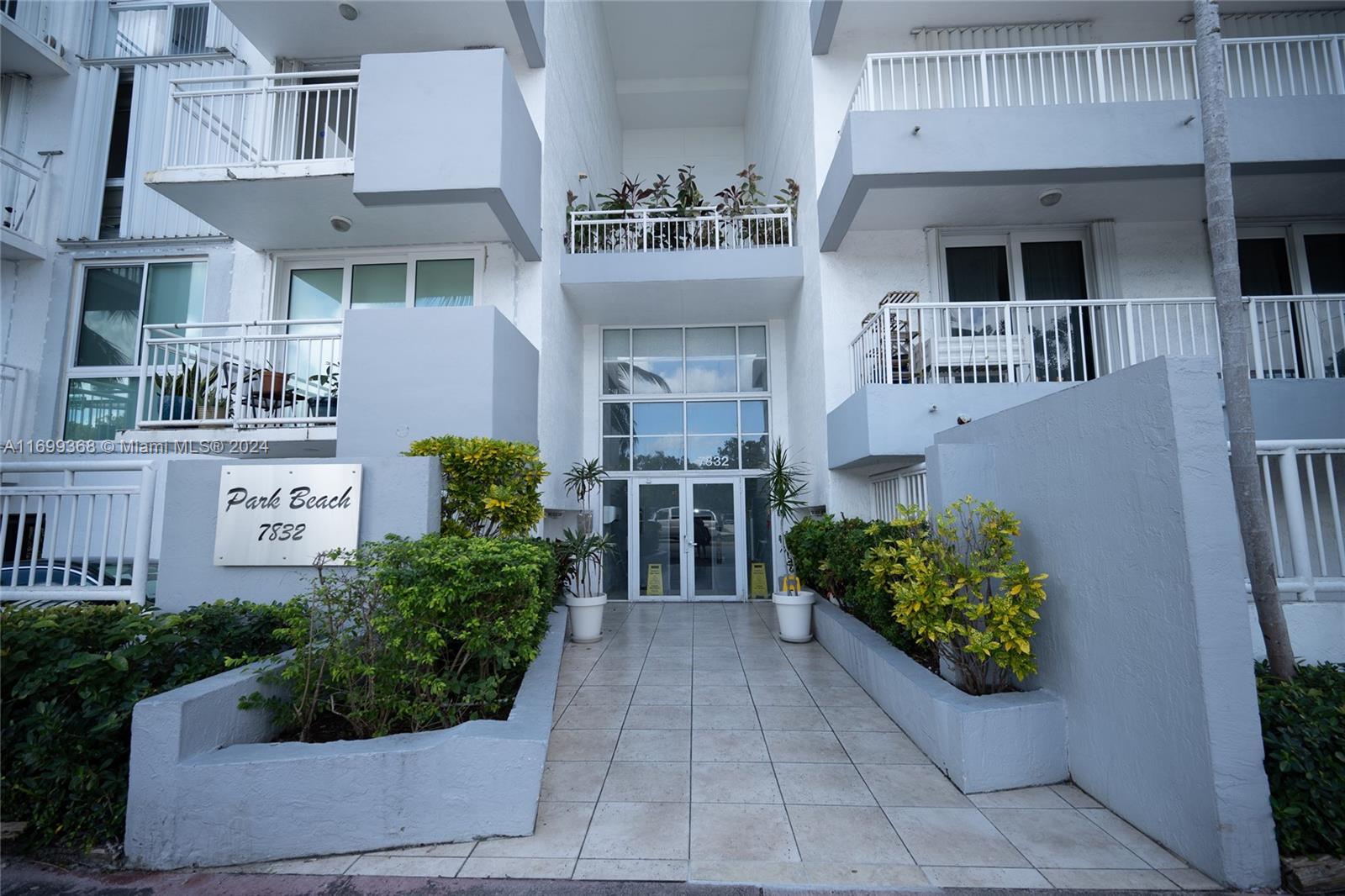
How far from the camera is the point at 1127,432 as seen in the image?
3057mm

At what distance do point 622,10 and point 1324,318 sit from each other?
39.3 ft

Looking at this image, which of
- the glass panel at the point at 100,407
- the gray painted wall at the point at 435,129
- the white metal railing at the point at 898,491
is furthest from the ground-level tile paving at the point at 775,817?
the glass panel at the point at 100,407

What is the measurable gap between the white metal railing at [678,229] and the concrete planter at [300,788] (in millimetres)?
7877

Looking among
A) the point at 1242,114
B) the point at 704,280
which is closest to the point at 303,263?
the point at 704,280

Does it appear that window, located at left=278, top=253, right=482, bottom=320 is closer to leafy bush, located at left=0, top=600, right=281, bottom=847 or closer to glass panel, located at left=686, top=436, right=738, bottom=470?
glass panel, located at left=686, top=436, right=738, bottom=470

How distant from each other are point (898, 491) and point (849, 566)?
117 cm

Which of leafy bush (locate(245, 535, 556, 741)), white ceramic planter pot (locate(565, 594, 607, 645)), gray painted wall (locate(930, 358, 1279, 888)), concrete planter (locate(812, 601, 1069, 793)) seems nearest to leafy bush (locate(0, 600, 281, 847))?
leafy bush (locate(245, 535, 556, 741))

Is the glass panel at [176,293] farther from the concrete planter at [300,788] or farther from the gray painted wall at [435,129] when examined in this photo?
the concrete planter at [300,788]

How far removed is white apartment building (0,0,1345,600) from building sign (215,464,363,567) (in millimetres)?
1565

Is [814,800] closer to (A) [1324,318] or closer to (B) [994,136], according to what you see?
(B) [994,136]

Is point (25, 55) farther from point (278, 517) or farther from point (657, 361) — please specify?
point (657, 361)

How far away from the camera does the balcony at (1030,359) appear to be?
6.38m

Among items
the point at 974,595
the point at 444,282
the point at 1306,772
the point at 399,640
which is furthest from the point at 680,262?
the point at 1306,772

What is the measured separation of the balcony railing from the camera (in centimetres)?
667
